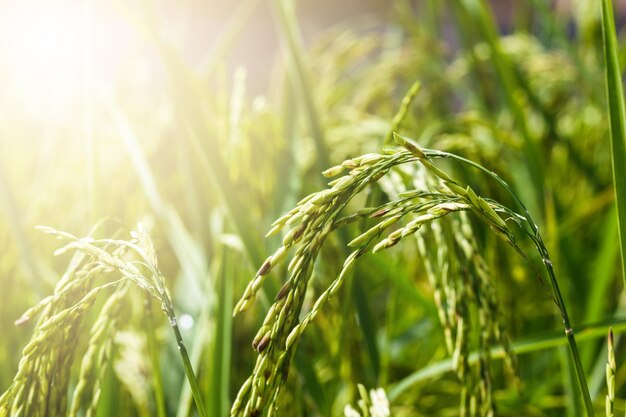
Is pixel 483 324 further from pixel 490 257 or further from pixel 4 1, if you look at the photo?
pixel 4 1

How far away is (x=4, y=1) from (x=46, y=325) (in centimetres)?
156

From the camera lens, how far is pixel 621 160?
21.7 inches

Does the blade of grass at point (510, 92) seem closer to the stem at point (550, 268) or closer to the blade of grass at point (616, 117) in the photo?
the blade of grass at point (616, 117)

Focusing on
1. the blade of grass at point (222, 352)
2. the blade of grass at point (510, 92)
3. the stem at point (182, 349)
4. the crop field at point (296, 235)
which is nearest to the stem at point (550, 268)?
the crop field at point (296, 235)

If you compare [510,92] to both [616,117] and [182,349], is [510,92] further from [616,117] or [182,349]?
[182,349]

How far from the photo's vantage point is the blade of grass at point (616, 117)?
53 centimetres

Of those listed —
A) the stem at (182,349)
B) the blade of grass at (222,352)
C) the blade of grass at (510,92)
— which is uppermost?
the blade of grass at (510,92)

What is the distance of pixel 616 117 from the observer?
1.84 feet

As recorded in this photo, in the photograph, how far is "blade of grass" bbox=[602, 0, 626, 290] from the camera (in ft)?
1.75

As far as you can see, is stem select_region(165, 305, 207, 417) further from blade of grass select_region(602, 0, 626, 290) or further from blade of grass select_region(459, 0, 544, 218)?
blade of grass select_region(459, 0, 544, 218)

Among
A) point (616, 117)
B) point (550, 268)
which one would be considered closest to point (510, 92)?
point (616, 117)

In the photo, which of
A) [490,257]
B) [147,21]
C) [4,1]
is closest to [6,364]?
[147,21]

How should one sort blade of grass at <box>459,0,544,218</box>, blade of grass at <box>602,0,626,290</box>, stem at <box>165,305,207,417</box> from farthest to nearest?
blade of grass at <box>459,0,544,218</box>, blade of grass at <box>602,0,626,290</box>, stem at <box>165,305,207,417</box>

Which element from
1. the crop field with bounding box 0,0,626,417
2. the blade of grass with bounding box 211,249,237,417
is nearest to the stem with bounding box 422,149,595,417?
the crop field with bounding box 0,0,626,417
